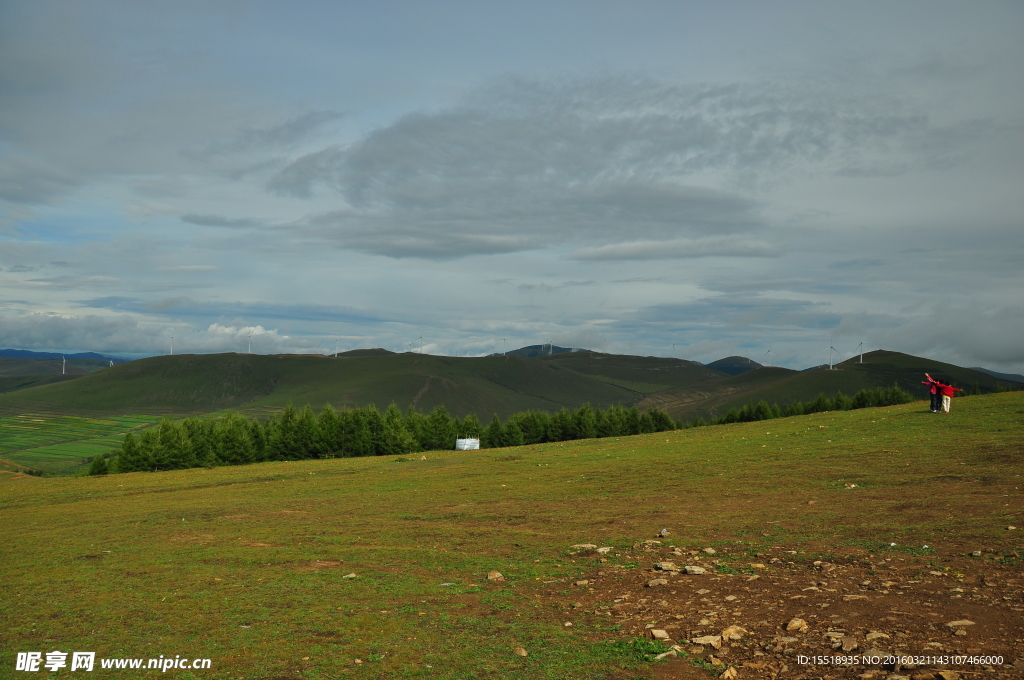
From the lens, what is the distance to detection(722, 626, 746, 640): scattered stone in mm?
11602

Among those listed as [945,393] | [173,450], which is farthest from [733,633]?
[173,450]

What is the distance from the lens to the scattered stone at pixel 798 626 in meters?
11.6

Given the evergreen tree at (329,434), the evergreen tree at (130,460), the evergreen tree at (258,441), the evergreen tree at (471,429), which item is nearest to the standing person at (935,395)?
the evergreen tree at (329,434)

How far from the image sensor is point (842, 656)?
10445 millimetres

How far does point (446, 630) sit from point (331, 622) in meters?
2.52

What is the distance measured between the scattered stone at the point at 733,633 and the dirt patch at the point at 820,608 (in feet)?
0.17

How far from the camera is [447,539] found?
22.7m

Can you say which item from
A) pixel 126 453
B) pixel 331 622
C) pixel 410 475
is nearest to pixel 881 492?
pixel 331 622

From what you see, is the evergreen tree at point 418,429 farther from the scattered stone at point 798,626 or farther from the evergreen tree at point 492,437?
the scattered stone at point 798,626

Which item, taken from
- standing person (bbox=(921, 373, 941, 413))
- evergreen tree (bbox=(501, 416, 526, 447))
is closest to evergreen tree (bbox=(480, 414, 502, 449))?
evergreen tree (bbox=(501, 416, 526, 447))

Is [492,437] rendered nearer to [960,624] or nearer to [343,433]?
[343,433]

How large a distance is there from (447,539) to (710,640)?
12729 mm

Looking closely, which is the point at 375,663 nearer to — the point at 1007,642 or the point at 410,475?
the point at 1007,642

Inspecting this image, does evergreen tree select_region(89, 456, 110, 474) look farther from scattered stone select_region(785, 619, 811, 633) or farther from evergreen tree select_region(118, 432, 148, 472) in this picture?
scattered stone select_region(785, 619, 811, 633)
